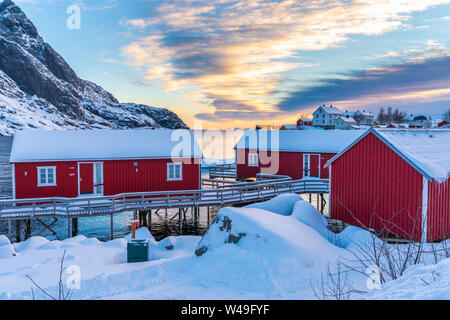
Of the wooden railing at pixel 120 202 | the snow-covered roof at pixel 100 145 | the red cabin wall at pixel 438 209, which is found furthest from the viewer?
the snow-covered roof at pixel 100 145

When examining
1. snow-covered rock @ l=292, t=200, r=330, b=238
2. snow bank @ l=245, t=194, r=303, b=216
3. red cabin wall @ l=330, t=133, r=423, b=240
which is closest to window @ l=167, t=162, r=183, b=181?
snow bank @ l=245, t=194, r=303, b=216

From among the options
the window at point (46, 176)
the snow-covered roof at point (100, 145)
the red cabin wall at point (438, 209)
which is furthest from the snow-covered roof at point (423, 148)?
the window at point (46, 176)

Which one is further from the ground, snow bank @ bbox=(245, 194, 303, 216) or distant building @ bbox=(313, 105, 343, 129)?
distant building @ bbox=(313, 105, 343, 129)

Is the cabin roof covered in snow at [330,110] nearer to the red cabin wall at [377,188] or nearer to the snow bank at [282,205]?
the red cabin wall at [377,188]

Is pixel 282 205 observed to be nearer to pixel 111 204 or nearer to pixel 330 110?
pixel 111 204

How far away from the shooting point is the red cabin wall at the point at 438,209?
13977 mm

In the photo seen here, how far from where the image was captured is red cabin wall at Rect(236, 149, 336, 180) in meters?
32.4

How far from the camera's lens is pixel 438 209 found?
14375 mm

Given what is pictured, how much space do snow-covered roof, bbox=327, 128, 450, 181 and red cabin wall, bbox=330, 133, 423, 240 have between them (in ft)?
0.98

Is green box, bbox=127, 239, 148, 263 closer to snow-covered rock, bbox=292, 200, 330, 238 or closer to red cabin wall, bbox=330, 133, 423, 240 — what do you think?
snow-covered rock, bbox=292, 200, 330, 238

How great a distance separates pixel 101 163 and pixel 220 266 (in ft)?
49.3

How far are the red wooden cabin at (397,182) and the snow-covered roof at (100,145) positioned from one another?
11.4 metres
